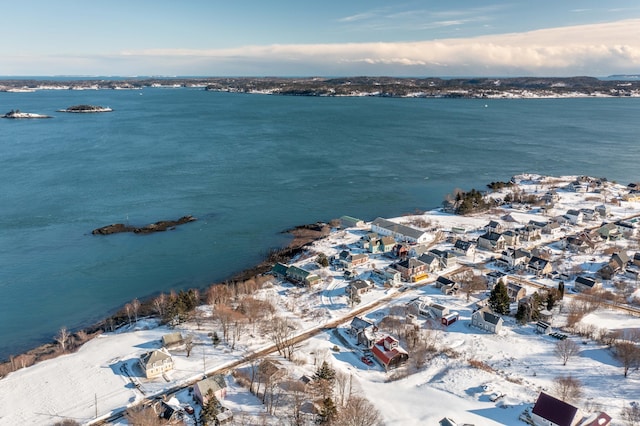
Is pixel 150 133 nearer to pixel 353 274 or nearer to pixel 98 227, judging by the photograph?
pixel 98 227

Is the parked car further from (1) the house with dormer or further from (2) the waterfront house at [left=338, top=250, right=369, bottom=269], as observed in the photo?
(1) the house with dormer

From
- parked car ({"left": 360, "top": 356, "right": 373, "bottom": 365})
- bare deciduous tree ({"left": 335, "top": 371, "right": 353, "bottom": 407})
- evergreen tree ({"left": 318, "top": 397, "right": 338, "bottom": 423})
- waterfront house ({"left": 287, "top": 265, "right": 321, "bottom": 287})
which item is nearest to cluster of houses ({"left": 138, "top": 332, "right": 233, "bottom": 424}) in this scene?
evergreen tree ({"left": 318, "top": 397, "right": 338, "bottom": 423})

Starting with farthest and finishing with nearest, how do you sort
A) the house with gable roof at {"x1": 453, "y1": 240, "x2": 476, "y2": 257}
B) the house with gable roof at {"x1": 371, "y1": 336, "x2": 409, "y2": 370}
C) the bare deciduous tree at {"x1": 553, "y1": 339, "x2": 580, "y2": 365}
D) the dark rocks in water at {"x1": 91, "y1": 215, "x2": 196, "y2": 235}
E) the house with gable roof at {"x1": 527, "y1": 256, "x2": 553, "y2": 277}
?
the dark rocks in water at {"x1": 91, "y1": 215, "x2": 196, "y2": 235}, the house with gable roof at {"x1": 453, "y1": 240, "x2": 476, "y2": 257}, the house with gable roof at {"x1": 527, "y1": 256, "x2": 553, "y2": 277}, the bare deciduous tree at {"x1": 553, "y1": 339, "x2": 580, "y2": 365}, the house with gable roof at {"x1": 371, "y1": 336, "x2": 409, "y2": 370}

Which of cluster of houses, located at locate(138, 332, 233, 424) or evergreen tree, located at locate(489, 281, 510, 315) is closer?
cluster of houses, located at locate(138, 332, 233, 424)

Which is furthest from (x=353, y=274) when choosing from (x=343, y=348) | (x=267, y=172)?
(x=267, y=172)

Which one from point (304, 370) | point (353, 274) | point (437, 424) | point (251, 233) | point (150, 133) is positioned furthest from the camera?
point (150, 133)

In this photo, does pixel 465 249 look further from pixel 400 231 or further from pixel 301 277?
pixel 301 277
